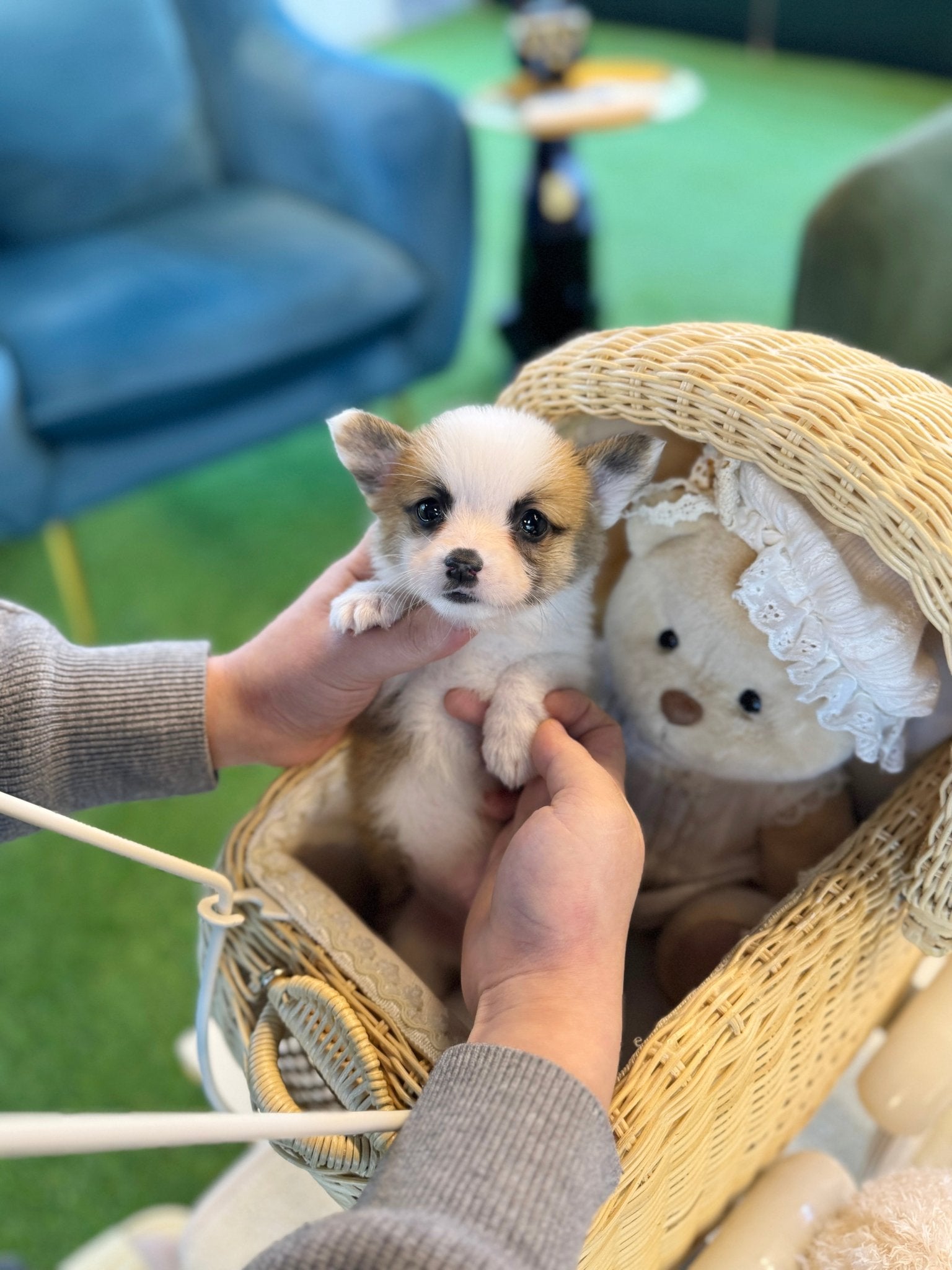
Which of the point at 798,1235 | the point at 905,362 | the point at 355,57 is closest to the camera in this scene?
the point at 798,1235

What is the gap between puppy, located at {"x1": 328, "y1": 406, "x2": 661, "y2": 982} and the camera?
0.86 m

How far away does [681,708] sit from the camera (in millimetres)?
1000

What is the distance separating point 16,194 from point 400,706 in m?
1.80

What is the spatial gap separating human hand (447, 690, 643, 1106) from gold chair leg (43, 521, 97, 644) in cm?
150

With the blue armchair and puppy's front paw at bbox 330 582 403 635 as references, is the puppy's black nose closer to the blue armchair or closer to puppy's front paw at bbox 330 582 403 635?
puppy's front paw at bbox 330 582 403 635

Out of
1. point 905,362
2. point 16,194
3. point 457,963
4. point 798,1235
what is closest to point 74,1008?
point 457,963

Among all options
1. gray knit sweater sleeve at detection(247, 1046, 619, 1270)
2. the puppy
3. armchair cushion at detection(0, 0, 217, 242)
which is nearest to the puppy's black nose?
the puppy

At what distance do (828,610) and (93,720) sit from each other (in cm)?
66

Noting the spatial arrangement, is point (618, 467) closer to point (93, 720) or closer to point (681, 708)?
point (681, 708)

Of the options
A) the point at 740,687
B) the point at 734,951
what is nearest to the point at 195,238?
the point at 740,687

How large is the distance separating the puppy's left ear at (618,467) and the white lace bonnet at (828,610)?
0.06 meters

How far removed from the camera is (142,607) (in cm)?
223

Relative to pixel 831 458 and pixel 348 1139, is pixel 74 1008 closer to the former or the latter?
pixel 348 1139

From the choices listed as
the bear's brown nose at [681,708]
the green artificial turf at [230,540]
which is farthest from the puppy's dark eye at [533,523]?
the green artificial turf at [230,540]
